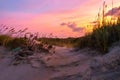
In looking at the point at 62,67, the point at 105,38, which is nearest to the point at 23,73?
the point at 62,67

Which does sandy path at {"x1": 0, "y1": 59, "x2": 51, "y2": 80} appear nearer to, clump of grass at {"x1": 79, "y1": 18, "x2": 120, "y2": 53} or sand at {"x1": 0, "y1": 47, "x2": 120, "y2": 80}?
sand at {"x1": 0, "y1": 47, "x2": 120, "y2": 80}

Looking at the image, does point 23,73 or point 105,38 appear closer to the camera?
point 23,73

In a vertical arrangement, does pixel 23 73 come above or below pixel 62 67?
below

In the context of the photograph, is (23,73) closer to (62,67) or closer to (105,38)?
(62,67)

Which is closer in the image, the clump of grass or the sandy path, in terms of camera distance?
the sandy path

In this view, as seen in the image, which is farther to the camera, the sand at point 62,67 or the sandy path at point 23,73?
the sandy path at point 23,73

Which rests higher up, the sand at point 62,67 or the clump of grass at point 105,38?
the clump of grass at point 105,38

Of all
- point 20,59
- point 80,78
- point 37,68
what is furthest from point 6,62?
point 80,78

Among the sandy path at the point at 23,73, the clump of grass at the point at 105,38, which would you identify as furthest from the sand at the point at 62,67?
the clump of grass at the point at 105,38

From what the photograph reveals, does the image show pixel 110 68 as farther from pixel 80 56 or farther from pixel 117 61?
pixel 80 56

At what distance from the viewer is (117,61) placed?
5574mm

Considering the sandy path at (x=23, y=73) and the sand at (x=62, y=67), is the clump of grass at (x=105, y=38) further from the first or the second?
the sandy path at (x=23, y=73)

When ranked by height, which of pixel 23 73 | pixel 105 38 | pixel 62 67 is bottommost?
pixel 23 73

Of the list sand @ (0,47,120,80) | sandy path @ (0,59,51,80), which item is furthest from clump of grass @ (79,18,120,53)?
sandy path @ (0,59,51,80)
